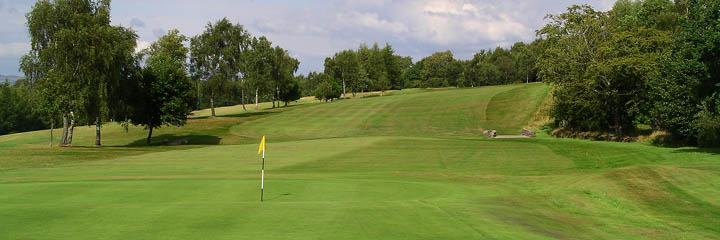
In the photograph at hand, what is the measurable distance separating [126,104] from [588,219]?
50.4 m

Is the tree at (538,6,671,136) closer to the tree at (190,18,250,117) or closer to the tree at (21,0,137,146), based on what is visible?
the tree at (21,0,137,146)

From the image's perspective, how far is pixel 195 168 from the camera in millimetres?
26578

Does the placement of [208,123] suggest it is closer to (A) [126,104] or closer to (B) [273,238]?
(A) [126,104]

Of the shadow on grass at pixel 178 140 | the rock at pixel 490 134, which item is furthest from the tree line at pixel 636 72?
the shadow on grass at pixel 178 140

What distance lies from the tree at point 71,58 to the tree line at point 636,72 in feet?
142

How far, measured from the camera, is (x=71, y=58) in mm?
45906

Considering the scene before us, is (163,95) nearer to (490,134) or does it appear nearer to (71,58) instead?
(71,58)

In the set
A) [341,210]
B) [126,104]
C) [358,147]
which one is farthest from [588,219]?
[126,104]

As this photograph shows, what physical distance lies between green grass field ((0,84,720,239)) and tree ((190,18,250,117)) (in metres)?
44.6

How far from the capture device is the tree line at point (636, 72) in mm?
30156

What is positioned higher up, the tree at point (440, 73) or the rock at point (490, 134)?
the tree at point (440, 73)

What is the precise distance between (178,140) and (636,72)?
48.6 meters

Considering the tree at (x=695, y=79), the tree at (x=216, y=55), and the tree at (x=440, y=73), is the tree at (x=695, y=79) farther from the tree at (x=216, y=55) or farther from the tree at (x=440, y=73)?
the tree at (x=440, y=73)

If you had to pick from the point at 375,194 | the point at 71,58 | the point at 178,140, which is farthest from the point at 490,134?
the point at 71,58
